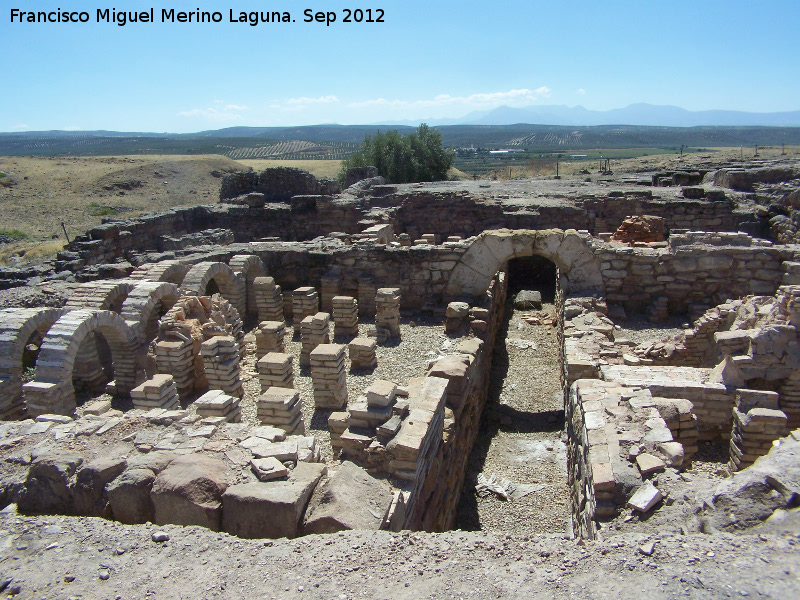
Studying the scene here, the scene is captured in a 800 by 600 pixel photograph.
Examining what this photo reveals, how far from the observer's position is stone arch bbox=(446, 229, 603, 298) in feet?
32.7

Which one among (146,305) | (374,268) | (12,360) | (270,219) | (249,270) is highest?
(270,219)

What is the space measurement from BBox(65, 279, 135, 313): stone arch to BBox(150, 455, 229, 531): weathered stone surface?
5.85m

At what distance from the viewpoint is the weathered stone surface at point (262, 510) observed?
3738mm

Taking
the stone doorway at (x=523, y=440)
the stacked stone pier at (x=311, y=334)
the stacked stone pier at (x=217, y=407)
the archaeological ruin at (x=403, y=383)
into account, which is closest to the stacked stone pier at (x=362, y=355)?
the archaeological ruin at (x=403, y=383)

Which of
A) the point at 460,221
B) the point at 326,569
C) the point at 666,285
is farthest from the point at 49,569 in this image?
the point at 460,221

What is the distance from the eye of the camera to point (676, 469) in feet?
14.9

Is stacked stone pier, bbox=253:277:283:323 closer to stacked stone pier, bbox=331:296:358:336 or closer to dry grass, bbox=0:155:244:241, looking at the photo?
stacked stone pier, bbox=331:296:358:336

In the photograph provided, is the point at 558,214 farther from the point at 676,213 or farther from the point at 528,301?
the point at 528,301

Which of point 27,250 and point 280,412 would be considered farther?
point 27,250

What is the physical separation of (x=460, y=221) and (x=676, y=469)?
544 inches

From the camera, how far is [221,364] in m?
7.57

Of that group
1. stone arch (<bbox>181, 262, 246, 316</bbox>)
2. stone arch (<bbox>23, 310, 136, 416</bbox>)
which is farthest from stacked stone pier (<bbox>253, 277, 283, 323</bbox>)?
stone arch (<bbox>23, 310, 136, 416</bbox>)

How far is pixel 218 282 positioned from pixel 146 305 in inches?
110

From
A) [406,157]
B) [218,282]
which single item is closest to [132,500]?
[218,282]
